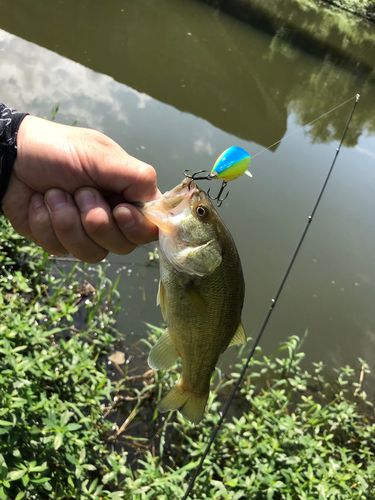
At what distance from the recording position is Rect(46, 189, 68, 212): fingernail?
5.34 feet

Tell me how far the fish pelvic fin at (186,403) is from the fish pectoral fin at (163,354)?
14 centimetres

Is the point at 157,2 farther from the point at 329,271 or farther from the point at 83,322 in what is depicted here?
the point at 83,322

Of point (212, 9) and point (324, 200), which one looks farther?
point (212, 9)

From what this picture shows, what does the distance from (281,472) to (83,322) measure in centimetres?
220

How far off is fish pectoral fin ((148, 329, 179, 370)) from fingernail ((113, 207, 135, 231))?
528 mm

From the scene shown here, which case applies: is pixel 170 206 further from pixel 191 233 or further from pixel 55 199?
pixel 55 199

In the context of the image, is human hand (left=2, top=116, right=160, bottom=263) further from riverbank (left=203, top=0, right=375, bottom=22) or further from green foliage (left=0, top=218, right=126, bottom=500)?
riverbank (left=203, top=0, right=375, bottom=22)

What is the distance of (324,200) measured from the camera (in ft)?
21.4

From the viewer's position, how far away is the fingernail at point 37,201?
5.64 ft

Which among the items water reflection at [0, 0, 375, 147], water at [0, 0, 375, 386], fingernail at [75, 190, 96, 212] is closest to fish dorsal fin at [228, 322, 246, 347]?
fingernail at [75, 190, 96, 212]

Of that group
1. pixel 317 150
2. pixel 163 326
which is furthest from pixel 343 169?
pixel 163 326

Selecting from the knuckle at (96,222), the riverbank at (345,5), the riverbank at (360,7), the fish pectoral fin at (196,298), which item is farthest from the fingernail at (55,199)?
the riverbank at (360,7)

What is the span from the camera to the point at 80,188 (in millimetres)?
1646

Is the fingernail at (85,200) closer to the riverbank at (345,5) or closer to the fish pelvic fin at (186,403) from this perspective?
the fish pelvic fin at (186,403)
